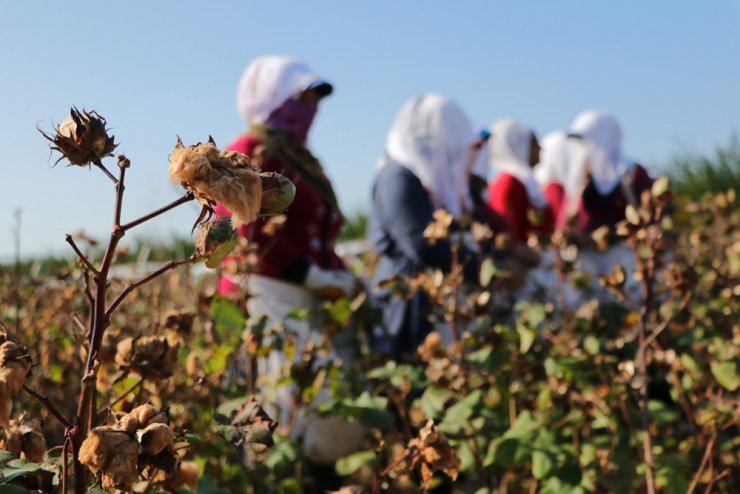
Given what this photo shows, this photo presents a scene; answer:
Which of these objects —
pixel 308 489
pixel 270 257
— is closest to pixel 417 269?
pixel 270 257

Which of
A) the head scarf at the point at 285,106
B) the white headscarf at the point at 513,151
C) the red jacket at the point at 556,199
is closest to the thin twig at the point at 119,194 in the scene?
the head scarf at the point at 285,106

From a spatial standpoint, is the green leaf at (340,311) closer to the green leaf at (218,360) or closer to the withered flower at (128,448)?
the green leaf at (218,360)

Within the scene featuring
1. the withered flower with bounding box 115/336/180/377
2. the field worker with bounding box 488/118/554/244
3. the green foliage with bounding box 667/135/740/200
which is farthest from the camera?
the green foliage with bounding box 667/135/740/200

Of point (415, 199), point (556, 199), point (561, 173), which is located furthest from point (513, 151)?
point (415, 199)

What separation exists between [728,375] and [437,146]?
2.01 metres

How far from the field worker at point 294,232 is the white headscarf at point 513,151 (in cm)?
253

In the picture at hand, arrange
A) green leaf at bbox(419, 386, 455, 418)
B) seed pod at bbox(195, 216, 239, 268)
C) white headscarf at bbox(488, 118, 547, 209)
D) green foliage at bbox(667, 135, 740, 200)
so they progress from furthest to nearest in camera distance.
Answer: green foliage at bbox(667, 135, 740, 200), white headscarf at bbox(488, 118, 547, 209), green leaf at bbox(419, 386, 455, 418), seed pod at bbox(195, 216, 239, 268)

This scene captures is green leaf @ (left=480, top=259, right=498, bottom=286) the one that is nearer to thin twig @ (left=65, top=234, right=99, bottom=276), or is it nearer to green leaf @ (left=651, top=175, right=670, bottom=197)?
green leaf @ (left=651, top=175, right=670, bottom=197)

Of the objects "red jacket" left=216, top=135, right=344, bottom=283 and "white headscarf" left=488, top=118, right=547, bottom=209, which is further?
"white headscarf" left=488, top=118, right=547, bottom=209

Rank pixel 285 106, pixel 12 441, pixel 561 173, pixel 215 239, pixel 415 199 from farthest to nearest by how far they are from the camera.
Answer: pixel 561 173 → pixel 415 199 → pixel 285 106 → pixel 12 441 → pixel 215 239

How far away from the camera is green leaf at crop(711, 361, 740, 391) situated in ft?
7.19

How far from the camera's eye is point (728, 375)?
2.21 meters

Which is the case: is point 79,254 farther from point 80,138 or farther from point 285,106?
point 285,106

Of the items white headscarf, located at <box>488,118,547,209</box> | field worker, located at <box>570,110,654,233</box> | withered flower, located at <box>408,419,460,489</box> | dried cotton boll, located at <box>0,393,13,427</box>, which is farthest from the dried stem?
white headscarf, located at <box>488,118,547,209</box>
